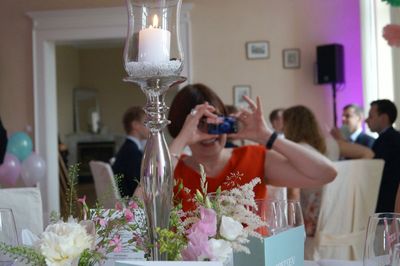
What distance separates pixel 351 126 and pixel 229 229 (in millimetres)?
5189

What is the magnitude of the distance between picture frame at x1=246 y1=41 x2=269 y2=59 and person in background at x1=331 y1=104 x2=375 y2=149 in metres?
1.09

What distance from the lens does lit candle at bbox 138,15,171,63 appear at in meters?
0.93

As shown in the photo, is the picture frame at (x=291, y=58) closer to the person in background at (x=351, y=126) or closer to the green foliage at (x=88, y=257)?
→ the person in background at (x=351, y=126)

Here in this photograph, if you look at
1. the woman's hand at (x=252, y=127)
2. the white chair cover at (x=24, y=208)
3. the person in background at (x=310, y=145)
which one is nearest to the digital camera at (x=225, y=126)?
the woman's hand at (x=252, y=127)

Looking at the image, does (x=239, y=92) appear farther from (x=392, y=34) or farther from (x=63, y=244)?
(x=63, y=244)

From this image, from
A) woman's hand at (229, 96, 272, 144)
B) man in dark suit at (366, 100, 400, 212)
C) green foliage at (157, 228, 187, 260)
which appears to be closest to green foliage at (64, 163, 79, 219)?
green foliage at (157, 228, 187, 260)

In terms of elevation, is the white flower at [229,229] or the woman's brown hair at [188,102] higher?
the woman's brown hair at [188,102]

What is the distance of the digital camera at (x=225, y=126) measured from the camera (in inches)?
79.9

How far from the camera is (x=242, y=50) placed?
638cm

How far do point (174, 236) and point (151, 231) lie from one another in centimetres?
9

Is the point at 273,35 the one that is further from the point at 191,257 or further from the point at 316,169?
the point at 191,257

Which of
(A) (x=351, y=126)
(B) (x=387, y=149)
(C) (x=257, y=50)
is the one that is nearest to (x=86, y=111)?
(C) (x=257, y=50)

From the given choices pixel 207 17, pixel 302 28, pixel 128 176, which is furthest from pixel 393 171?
pixel 207 17

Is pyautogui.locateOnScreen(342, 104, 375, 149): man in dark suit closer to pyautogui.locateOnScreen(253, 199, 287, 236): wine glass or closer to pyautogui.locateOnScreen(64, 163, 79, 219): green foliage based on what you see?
pyautogui.locateOnScreen(253, 199, 287, 236): wine glass
